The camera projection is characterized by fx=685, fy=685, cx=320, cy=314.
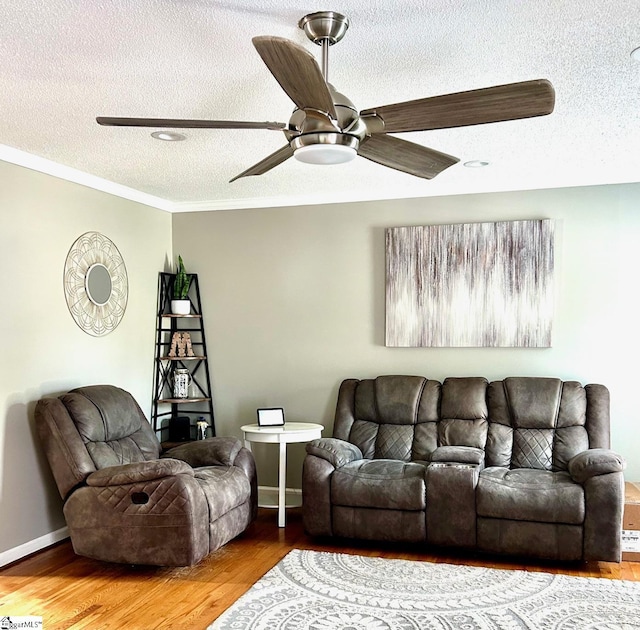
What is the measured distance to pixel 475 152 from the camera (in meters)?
4.07

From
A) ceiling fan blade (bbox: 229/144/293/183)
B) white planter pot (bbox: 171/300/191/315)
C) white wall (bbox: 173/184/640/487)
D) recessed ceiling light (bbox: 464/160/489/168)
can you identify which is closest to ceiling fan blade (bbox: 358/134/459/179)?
ceiling fan blade (bbox: 229/144/293/183)

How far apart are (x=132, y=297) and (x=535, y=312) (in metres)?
2.96

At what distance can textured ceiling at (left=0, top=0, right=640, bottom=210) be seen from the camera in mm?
2305

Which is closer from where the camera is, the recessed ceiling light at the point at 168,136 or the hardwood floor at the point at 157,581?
the hardwood floor at the point at 157,581

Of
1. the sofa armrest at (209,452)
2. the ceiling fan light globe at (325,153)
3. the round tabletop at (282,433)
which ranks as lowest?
the sofa armrest at (209,452)

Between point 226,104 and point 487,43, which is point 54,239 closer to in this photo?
point 226,104

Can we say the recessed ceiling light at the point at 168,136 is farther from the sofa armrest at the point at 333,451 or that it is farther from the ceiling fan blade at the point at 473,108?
the sofa armrest at the point at 333,451

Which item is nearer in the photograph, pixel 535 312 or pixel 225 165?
pixel 225 165

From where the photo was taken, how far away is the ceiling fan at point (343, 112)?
6.75 ft

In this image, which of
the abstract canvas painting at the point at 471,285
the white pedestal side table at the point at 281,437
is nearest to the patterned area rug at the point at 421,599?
the white pedestal side table at the point at 281,437

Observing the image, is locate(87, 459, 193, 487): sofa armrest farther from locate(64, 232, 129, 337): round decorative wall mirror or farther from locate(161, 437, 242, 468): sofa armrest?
locate(64, 232, 129, 337): round decorative wall mirror

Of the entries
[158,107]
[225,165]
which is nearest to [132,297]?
[225,165]

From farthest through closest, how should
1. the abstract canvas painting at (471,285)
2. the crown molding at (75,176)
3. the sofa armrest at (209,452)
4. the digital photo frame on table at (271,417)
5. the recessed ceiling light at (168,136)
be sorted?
the digital photo frame on table at (271,417)
the abstract canvas painting at (471,285)
the sofa armrest at (209,452)
the crown molding at (75,176)
the recessed ceiling light at (168,136)

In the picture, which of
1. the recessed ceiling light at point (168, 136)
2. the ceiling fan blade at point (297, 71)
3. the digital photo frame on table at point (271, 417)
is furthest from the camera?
the digital photo frame on table at point (271, 417)
